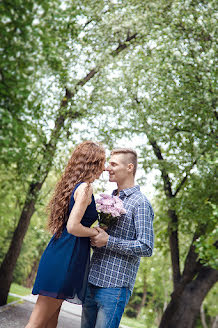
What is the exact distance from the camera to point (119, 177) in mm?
4152

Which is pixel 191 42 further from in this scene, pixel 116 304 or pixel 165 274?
pixel 165 274

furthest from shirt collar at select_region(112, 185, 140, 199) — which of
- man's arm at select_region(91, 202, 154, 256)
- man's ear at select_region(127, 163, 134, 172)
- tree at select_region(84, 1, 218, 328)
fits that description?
tree at select_region(84, 1, 218, 328)

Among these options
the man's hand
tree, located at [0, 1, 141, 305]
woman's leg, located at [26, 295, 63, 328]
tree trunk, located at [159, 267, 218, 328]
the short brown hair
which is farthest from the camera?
tree trunk, located at [159, 267, 218, 328]

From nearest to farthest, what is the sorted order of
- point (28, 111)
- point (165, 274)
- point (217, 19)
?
point (28, 111)
point (217, 19)
point (165, 274)

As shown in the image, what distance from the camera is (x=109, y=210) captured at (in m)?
3.74

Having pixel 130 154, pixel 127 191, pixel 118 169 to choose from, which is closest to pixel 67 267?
pixel 127 191

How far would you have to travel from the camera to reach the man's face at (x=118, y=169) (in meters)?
4.13

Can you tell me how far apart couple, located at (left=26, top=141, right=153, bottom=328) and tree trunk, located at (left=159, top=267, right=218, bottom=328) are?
9401 millimetres

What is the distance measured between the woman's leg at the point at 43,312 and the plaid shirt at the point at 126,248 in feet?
1.38

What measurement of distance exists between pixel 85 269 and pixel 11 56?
3.99 metres

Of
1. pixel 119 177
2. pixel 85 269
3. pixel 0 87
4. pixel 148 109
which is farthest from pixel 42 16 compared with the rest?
pixel 148 109

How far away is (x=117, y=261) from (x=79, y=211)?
0.66 meters

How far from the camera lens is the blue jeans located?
352 centimetres

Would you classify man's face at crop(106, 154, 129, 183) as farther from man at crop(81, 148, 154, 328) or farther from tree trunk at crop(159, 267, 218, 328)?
tree trunk at crop(159, 267, 218, 328)
